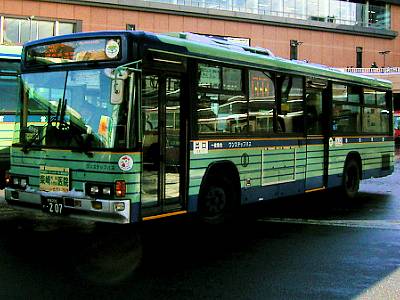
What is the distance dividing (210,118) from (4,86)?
16.1 ft

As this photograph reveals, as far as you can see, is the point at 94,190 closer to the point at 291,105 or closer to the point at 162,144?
the point at 162,144

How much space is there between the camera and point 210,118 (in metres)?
8.16

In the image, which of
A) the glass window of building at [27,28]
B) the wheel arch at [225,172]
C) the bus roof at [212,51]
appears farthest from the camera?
the glass window of building at [27,28]

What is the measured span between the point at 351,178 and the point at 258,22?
41.5 meters

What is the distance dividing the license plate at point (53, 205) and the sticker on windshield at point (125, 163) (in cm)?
99

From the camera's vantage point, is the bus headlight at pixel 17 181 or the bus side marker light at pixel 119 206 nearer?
the bus side marker light at pixel 119 206

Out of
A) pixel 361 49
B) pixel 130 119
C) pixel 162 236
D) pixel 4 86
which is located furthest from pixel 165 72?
pixel 361 49

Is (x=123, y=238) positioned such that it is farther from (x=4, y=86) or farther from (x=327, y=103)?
(x=327, y=103)

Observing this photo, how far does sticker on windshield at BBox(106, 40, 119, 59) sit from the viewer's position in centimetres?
675

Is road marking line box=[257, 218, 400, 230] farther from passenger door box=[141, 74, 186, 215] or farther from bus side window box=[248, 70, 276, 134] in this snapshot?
passenger door box=[141, 74, 186, 215]

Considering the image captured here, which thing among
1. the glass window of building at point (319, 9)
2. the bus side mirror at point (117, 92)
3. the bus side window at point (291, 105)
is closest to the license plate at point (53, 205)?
the bus side mirror at point (117, 92)

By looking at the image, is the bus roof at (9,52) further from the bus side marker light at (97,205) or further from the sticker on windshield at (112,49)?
the bus side marker light at (97,205)

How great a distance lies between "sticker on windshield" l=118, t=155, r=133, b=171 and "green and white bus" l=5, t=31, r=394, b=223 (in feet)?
0.04

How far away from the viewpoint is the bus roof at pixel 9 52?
1066 centimetres
